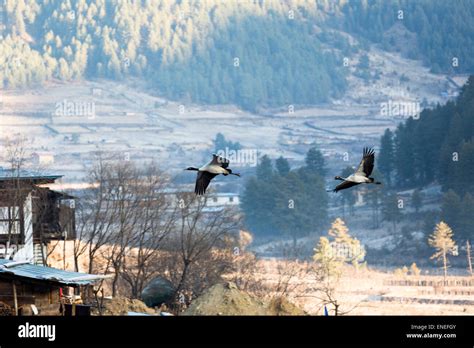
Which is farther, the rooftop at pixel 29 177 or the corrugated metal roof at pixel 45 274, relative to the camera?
→ the rooftop at pixel 29 177

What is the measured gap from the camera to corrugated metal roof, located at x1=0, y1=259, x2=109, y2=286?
2719cm

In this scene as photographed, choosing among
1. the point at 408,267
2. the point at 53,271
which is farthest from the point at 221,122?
the point at 53,271

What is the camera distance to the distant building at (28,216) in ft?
133

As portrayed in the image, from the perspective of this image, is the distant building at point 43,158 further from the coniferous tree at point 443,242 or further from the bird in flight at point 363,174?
the bird in flight at point 363,174

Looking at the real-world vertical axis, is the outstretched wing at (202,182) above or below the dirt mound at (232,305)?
above

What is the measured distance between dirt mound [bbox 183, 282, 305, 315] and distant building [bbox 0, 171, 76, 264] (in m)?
9.26

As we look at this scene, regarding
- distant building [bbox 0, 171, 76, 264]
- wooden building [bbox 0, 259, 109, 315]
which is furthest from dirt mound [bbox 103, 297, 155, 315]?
distant building [bbox 0, 171, 76, 264]

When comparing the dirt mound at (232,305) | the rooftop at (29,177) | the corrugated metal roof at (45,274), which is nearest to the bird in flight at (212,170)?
the corrugated metal roof at (45,274)

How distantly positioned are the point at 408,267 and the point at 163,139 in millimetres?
86441

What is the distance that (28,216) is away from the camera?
41500 millimetres

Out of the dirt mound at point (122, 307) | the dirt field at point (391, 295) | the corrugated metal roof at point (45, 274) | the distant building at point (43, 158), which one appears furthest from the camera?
the distant building at point (43, 158)

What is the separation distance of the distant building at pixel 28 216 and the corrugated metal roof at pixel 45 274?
10467 mm

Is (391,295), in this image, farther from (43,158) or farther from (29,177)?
(43,158)

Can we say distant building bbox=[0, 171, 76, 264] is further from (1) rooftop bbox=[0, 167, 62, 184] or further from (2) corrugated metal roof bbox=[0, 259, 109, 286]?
(2) corrugated metal roof bbox=[0, 259, 109, 286]
